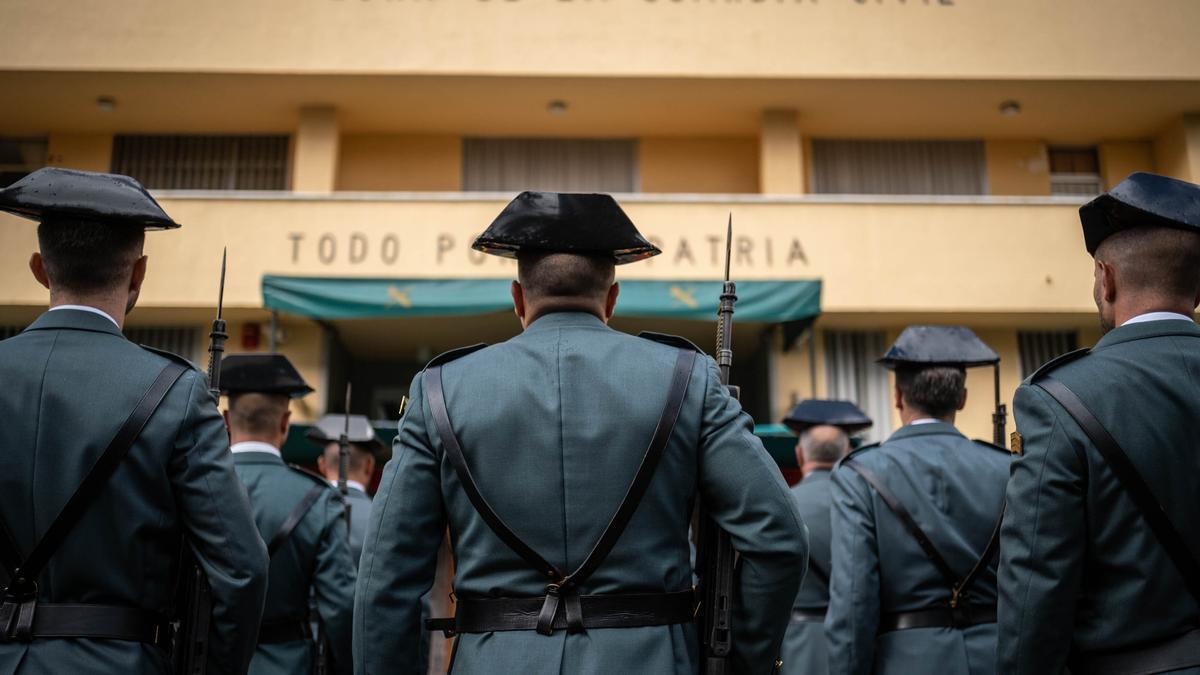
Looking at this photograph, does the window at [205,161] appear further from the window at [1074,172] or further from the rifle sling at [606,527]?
the rifle sling at [606,527]

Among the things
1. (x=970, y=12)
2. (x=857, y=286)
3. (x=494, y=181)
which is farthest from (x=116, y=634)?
(x=970, y=12)

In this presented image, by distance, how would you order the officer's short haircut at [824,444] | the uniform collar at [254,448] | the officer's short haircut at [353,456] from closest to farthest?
1. the uniform collar at [254,448]
2. the officer's short haircut at [824,444]
3. the officer's short haircut at [353,456]

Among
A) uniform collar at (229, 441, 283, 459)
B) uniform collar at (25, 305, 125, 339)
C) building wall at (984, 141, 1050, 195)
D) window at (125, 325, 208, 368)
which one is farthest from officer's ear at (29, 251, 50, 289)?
building wall at (984, 141, 1050, 195)

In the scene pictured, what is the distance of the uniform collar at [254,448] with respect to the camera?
5.34 meters

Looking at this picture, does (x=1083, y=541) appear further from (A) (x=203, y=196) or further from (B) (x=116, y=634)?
(A) (x=203, y=196)

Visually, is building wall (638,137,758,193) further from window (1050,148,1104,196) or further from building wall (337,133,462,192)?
window (1050,148,1104,196)

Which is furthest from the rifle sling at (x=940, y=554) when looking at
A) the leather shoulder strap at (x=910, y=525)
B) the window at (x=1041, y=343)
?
the window at (x=1041, y=343)

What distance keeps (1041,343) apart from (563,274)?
13.9 metres

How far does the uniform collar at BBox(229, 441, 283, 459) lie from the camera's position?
534cm

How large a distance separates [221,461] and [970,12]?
14.9 m

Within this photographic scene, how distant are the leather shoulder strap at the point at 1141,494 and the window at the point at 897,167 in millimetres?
14299

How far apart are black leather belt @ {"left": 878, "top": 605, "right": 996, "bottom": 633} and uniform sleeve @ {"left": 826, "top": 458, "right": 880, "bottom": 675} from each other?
0.11 m

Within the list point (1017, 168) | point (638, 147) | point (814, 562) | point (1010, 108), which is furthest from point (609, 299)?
point (1017, 168)

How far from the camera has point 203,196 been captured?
1509 cm
